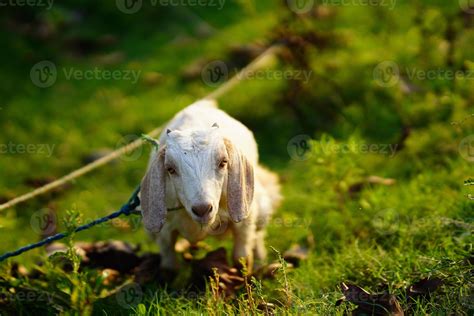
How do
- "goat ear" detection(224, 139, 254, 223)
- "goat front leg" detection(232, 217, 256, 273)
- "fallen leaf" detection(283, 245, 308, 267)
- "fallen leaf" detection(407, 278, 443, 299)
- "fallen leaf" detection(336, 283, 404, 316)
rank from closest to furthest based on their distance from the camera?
"fallen leaf" detection(336, 283, 404, 316) < "fallen leaf" detection(407, 278, 443, 299) < "goat ear" detection(224, 139, 254, 223) < "goat front leg" detection(232, 217, 256, 273) < "fallen leaf" detection(283, 245, 308, 267)

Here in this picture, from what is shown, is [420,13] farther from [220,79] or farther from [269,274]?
[269,274]

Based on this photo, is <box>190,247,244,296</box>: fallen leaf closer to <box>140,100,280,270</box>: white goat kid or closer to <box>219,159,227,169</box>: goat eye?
<box>140,100,280,270</box>: white goat kid

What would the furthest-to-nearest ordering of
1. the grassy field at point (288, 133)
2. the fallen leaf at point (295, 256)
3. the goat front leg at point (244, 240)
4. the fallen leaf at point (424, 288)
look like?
the fallen leaf at point (295, 256)
the goat front leg at point (244, 240)
the grassy field at point (288, 133)
the fallen leaf at point (424, 288)

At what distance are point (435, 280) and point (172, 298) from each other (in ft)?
4.94

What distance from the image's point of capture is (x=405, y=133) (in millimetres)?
5688

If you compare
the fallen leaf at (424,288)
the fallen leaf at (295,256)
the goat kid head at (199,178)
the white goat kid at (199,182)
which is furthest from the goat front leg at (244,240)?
the fallen leaf at (424,288)

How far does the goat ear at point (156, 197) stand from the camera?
3484mm

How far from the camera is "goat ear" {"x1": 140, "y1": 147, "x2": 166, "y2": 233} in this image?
137 inches

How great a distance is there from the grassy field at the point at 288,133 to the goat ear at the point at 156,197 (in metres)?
0.41

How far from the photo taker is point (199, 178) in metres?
3.26

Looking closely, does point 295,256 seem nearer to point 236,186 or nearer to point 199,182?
point 236,186

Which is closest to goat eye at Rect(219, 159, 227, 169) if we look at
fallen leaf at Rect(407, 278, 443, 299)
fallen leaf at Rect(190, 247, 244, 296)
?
fallen leaf at Rect(190, 247, 244, 296)

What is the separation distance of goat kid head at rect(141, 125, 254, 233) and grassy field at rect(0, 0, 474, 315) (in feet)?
1.44

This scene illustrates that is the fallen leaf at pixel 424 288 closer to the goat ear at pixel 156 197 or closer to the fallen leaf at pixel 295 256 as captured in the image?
the fallen leaf at pixel 295 256
